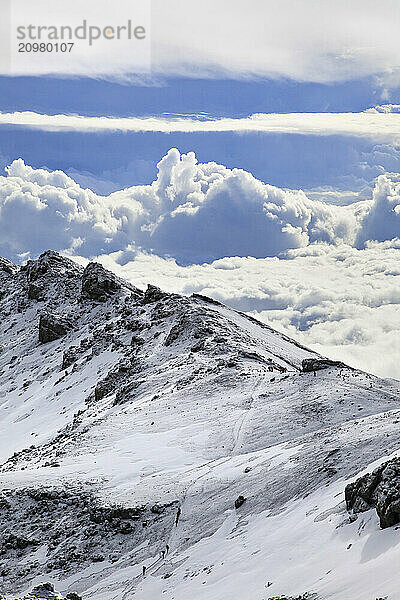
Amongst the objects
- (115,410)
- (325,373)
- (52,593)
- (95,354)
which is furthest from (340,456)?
(95,354)

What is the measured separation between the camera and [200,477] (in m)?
26.6

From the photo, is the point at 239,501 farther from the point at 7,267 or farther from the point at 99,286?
the point at 7,267

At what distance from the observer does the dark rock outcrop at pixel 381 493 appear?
15.5m

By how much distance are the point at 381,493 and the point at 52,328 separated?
6397cm

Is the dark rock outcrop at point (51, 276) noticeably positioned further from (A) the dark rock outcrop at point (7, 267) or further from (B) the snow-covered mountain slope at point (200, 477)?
(B) the snow-covered mountain slope at point (200, 477)

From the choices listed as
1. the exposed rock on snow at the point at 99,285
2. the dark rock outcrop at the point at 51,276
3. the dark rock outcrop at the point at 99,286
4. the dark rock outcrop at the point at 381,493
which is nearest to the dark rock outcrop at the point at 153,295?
the exposed rock on snow at the point at 99,285

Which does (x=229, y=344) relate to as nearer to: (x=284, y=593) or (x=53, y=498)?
(x=53, y=498)

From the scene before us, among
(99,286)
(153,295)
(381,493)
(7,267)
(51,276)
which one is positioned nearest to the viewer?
(381,493)

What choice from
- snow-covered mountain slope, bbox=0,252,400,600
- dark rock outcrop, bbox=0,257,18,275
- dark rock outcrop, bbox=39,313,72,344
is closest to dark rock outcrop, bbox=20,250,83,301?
dark rock outcrop, bbox=0,257,18,275

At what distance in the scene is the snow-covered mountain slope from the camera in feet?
56.1

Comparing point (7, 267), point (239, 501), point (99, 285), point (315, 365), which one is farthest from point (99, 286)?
point (239, 501)

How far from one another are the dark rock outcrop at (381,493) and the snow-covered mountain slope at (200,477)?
1.87ft

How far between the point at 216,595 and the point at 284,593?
288 cm

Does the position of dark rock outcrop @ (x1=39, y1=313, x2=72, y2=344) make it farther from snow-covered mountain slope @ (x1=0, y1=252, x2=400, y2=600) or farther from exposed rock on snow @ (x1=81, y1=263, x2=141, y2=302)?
snow-covered mountain slope @ (x1=0, y1=252, x2=400, y2=600)
